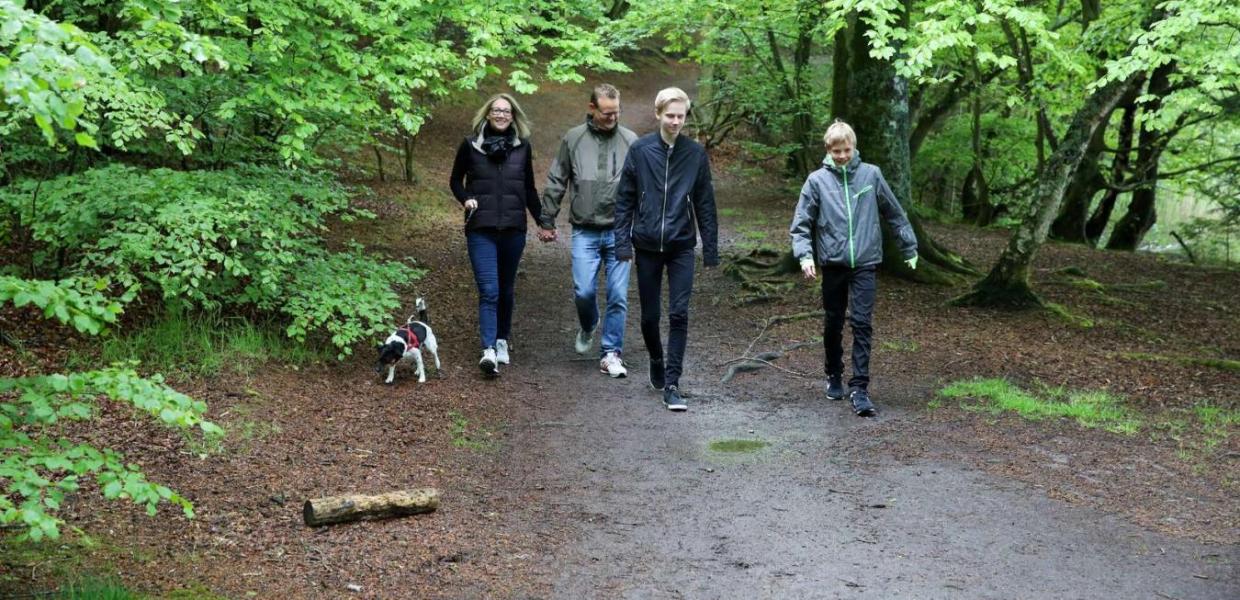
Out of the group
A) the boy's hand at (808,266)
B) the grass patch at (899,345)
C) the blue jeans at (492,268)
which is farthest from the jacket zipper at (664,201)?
the grass patch at (899,345)

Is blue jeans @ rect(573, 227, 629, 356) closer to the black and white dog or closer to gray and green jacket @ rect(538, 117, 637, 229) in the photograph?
gray and green jacket @ rect(538, 117, 637, 229)

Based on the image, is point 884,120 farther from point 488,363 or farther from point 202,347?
point 202,347

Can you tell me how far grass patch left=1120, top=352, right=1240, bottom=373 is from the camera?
8672 millimetres

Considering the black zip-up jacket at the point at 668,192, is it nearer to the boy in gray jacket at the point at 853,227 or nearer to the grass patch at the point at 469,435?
the boy in gray jacket at the point at 853,227

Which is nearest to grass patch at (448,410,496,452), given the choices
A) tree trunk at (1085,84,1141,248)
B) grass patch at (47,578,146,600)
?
grass patch at (47,578,146,600)

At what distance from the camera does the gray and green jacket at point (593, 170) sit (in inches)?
298

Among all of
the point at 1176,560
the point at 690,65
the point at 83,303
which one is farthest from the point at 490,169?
the point at 690,65

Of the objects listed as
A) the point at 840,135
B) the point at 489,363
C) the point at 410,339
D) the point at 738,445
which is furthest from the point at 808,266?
the point at 410,339

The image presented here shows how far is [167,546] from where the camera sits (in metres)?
4.43

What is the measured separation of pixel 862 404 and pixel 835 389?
1.62ft

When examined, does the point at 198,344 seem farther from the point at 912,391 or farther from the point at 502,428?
the point at 912,391

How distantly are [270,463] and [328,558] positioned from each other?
1301mm

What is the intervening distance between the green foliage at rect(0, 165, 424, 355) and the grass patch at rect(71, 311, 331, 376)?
188mm

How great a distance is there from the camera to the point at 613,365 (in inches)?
314
